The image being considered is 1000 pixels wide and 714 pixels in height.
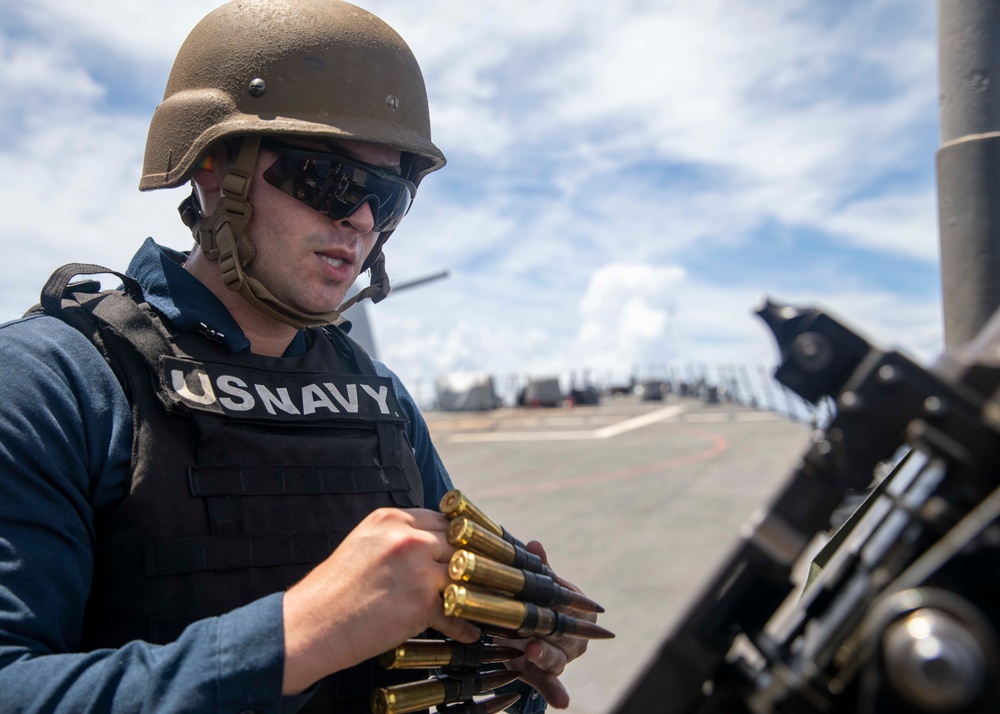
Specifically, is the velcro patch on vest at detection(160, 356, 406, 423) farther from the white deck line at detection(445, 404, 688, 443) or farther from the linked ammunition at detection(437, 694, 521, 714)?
the white deck line at detection(445, 404, 688, 443)

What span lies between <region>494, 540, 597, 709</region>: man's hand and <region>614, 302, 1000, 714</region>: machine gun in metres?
0.85

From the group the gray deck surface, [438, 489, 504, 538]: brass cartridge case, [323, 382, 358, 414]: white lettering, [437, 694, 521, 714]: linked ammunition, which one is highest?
[438, 489, 504, 538]: brass cartridge case

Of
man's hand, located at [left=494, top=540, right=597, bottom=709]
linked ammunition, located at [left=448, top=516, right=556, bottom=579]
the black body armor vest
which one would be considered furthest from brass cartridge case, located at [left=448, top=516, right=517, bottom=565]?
the black body armor vest

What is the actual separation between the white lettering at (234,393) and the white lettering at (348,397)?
0.27 m

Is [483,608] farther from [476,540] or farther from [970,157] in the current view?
[970,157]

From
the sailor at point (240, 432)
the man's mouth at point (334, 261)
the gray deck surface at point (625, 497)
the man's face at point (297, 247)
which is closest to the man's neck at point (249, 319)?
the sailor at point (240, 432)

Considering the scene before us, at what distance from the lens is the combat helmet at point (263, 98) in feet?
7.21

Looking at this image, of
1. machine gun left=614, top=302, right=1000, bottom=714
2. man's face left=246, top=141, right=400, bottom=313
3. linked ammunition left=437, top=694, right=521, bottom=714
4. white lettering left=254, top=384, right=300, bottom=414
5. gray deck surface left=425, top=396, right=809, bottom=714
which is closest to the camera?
machine gun left=614, top=302, right=1000, bottom=714

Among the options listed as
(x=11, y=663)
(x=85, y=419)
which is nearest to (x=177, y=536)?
(x=85, y=419)

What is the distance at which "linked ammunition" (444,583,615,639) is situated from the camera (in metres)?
1.36

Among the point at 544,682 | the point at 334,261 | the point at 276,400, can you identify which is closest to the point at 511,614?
the point at 544,682

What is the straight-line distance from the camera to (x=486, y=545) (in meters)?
1.51

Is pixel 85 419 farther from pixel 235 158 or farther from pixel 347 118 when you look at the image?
pixel 347 118

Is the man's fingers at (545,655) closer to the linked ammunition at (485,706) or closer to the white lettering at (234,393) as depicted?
the linked ammunition at (485,706)
